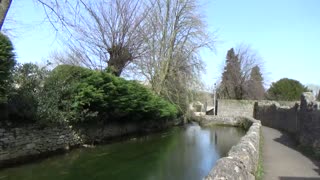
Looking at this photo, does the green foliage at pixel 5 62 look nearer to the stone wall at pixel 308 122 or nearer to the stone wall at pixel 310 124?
the stone wall at pixel 308 122

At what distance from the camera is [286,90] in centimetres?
7012

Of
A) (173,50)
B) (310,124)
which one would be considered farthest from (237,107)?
(310,124)

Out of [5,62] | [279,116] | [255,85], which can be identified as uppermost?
[255,85]

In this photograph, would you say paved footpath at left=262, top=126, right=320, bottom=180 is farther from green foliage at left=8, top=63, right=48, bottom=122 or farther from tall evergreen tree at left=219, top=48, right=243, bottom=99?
tall evergreen tree at left=219, top=48, right=243, bottom=99

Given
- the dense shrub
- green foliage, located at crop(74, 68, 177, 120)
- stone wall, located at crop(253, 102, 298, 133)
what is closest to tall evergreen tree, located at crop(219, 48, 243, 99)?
stone wall, located at crop(253, 102, 298, 133)

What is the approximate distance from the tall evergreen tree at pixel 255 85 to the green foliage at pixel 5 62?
188 feet

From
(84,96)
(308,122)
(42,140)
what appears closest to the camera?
(42,140)

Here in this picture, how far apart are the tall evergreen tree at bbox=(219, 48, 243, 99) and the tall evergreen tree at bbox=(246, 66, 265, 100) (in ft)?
4.99

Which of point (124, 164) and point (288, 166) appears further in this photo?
point (124, 164)

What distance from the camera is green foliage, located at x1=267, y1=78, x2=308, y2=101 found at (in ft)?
227

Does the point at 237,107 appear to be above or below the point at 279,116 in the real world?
above

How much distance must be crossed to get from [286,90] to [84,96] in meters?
55.8

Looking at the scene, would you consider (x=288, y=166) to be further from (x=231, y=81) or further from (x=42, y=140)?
(x=231, y=81)

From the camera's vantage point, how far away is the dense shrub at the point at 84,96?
59.2 feet
